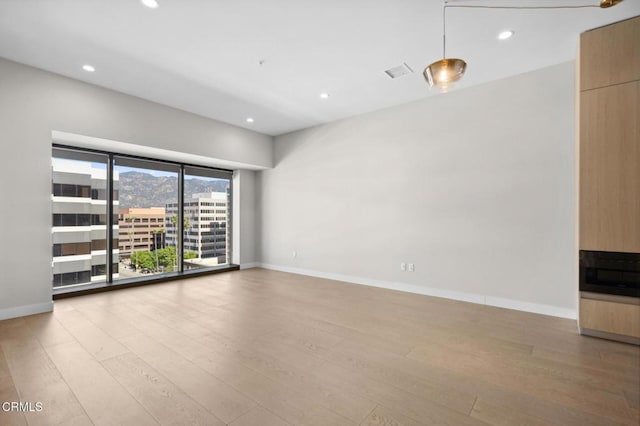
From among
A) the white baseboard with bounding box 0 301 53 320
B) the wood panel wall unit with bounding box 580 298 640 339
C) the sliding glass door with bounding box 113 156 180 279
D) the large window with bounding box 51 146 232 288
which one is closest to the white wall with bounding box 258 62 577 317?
the wood panel wall unit with bounding box 580 298 640 339

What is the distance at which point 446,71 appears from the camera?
2.25 meters

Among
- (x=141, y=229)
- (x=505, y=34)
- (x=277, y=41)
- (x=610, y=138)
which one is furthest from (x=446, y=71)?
(x=141, y=229)

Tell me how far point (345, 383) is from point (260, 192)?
18.5ft

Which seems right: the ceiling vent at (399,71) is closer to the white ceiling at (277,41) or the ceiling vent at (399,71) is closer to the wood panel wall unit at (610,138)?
the white ceiling at (277,41)

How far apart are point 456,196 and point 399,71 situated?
1992 mm

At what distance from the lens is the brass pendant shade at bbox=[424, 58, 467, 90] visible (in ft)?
7.30

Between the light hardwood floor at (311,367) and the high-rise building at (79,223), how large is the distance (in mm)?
1144

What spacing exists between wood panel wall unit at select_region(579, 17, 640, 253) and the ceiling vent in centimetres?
176

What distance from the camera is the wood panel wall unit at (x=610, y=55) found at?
2.76m

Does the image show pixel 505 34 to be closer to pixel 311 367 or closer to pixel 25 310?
pixel 311 367

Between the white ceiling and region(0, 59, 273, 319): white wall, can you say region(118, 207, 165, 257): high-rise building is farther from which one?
the white ceiling

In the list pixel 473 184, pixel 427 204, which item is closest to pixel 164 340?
pixel 427 204

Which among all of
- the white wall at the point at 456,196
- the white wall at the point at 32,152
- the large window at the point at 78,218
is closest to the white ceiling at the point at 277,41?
the white wall at the point at 32,152

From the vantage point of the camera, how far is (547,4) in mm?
2611
